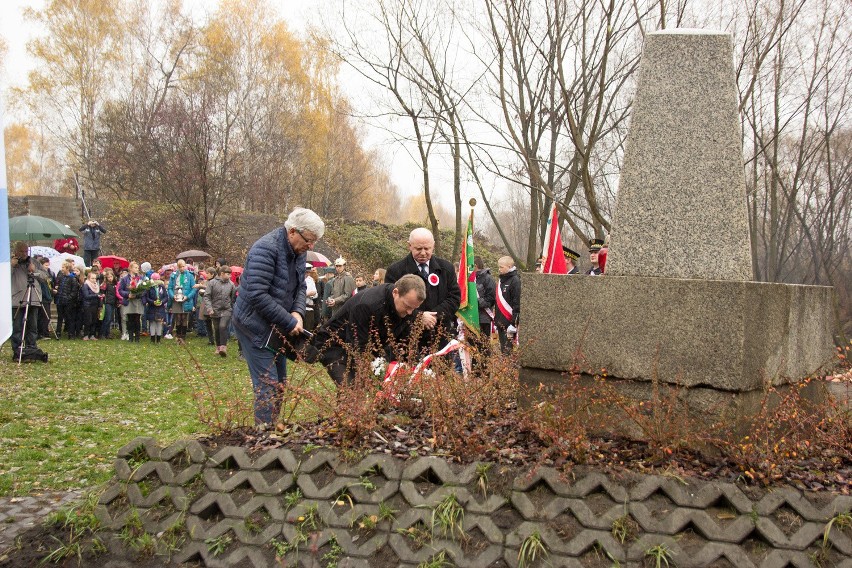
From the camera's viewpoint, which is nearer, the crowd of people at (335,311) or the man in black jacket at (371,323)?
the crowd of people at (335,311)

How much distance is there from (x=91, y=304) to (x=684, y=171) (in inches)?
601

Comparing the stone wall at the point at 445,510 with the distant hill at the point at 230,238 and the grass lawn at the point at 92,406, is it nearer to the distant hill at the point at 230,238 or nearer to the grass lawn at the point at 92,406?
the grass lawn at the point at 92,406

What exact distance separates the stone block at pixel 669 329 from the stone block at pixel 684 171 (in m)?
0.51

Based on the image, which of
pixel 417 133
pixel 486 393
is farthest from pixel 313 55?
pixel 486 393

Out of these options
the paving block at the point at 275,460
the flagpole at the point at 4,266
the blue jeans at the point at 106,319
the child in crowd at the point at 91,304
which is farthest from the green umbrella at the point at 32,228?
the paving block at the point at 275,460

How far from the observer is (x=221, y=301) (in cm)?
1566

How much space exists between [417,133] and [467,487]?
16927mm

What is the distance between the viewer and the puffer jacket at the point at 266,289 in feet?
18.6

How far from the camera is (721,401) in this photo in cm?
440

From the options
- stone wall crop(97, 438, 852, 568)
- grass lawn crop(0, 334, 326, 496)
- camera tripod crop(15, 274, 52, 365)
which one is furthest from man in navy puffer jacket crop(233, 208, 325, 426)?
camera tripod crop(15, 274, 52, 365)

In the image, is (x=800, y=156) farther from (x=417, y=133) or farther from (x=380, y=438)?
(x=380, y=438)

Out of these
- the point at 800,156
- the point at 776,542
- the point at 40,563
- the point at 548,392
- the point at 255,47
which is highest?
the point at 255,47

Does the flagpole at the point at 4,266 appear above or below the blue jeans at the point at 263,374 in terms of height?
above

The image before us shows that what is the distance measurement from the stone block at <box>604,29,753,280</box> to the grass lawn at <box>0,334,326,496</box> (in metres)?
3.02
